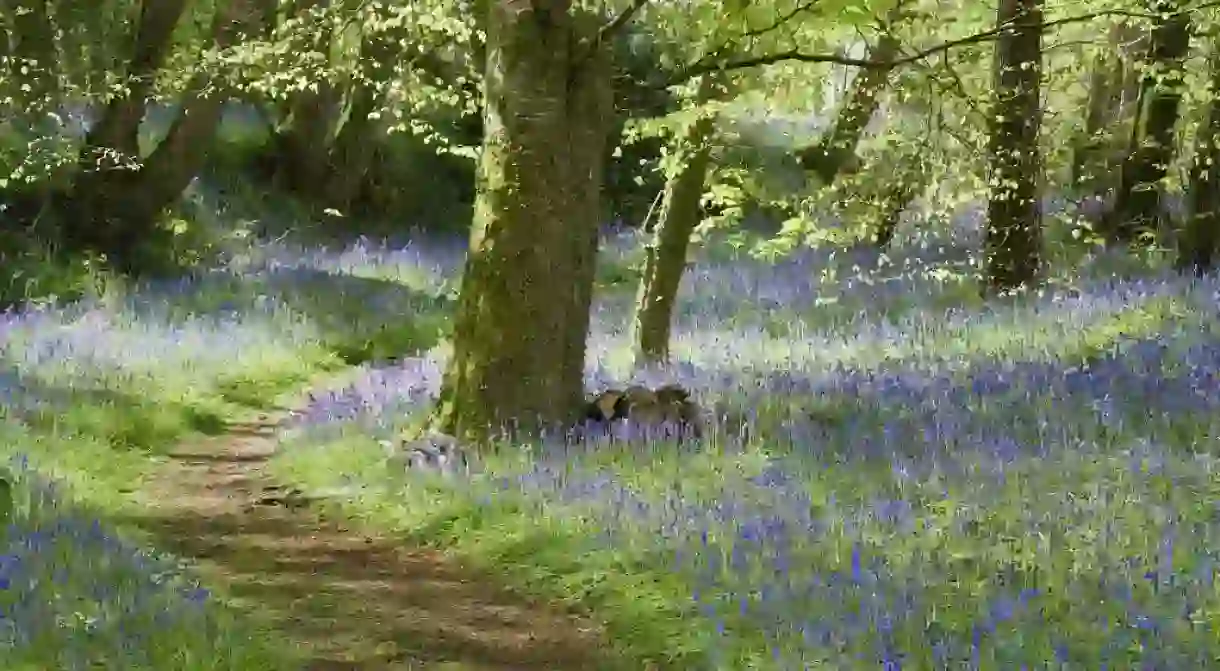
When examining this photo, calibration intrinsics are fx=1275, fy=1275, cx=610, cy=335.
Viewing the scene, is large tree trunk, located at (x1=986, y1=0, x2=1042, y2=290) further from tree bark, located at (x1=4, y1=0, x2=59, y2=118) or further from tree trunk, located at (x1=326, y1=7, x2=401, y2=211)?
tree trunk, located at (x1=326, y1=7, x2=401, y2=211)

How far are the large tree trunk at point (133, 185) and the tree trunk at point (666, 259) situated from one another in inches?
284

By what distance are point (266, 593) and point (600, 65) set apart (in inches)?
184

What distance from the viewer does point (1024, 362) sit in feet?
34.3

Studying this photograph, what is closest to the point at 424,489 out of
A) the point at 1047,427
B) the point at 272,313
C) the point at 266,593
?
the point at 266,593

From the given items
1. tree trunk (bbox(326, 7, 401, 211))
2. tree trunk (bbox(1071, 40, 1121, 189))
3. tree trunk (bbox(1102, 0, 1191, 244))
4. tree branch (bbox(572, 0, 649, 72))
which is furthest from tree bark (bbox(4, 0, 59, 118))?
tree trunk (bbox(1071, 40, 1121, 189))

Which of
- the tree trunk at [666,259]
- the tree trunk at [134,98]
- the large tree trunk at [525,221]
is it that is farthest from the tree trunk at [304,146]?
the large tree trunk at [525,221]

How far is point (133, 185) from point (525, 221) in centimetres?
1029

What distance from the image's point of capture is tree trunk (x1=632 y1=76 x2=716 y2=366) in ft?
43.1

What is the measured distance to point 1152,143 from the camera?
17078mm

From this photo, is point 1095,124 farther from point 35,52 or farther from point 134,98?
point 35,52

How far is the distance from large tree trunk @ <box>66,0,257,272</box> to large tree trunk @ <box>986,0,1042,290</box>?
33.3 feet

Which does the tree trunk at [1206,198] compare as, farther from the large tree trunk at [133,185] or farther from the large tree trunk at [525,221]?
the large tree trunk at [133,185]

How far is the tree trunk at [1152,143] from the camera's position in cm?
1468

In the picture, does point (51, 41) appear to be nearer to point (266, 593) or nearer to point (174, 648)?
point (266, 593)
